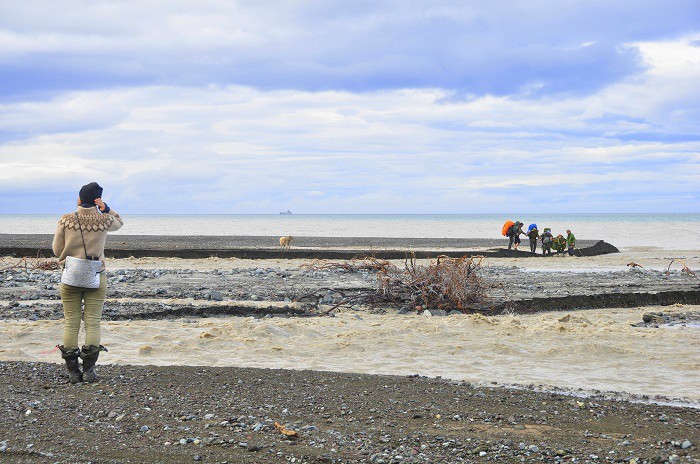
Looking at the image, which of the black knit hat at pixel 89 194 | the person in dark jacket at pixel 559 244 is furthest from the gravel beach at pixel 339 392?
the person in dark jacket at pixel 559 244

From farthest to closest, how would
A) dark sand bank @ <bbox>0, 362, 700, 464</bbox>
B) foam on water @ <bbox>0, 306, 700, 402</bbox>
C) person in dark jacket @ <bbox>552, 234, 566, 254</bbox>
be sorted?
person in dark jacket @ <bbox>552, 234, 566, 254</bbox> → foam on water @ <bbox>0, 306, 700, 402</bbox> → dark sand bank @ <bbox>0, 362, 700, 464</bbox>

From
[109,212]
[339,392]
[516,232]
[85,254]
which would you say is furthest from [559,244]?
[85,254]

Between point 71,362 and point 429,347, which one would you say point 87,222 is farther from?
point 429,347

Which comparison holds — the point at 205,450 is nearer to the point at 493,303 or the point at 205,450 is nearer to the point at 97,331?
the point at 97,331

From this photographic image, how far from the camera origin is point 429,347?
416 inches

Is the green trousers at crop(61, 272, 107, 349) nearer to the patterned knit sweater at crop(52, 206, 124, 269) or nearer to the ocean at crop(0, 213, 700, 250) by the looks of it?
the patterned knit sweater at crop(52, 206, 124, 269)

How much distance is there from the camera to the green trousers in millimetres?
7520

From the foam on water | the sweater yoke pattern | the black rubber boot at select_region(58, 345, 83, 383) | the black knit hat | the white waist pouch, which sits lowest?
the foam on water

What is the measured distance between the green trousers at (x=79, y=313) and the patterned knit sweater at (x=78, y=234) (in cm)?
34

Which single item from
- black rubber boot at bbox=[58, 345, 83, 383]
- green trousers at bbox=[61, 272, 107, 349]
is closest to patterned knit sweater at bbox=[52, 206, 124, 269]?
green trousers at bbox=[61, 272, 107, 349]

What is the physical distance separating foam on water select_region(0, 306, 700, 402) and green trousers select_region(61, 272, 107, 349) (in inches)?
62.3

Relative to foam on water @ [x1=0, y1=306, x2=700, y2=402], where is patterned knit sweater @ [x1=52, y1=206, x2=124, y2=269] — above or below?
above

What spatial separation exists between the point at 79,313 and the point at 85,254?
0.66m

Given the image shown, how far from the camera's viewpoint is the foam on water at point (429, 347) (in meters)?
8.91
